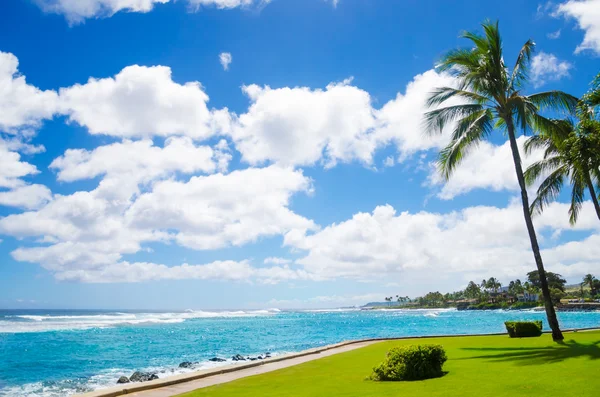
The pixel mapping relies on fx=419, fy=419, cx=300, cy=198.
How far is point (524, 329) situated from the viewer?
1872 cm

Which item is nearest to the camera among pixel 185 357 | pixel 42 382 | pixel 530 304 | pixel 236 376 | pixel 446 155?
pixel 236 376

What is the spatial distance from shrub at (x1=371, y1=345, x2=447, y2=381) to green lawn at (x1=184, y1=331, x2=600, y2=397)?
1.24 feet

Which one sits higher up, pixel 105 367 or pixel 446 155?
pixel 446 155

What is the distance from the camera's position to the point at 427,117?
1750cm

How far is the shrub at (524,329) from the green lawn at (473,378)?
193 inches

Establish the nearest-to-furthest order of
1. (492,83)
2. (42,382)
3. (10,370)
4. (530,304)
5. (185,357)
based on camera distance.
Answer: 1. (492,83)
2. (42,382)
3. (10,370)
4. (185,357)
5. (530,304)

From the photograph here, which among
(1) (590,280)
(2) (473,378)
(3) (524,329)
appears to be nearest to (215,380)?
(2) (473,378)

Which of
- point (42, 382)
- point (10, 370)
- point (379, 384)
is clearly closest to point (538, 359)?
point (379, 384)

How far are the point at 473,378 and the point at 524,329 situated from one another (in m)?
12.0

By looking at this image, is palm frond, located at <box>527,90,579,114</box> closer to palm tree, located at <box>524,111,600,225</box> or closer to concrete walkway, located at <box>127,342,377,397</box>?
palm tree, located at <box>524,111,600,225</box>

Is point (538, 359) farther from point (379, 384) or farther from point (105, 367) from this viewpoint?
point (105, 367)

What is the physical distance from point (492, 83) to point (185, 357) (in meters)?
25.2

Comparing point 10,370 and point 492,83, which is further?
point 10,370

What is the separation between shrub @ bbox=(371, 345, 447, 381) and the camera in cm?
950
